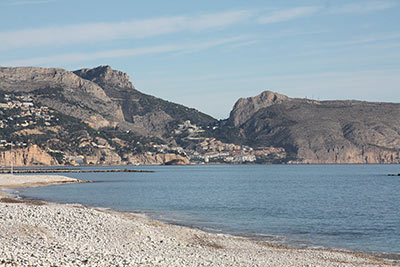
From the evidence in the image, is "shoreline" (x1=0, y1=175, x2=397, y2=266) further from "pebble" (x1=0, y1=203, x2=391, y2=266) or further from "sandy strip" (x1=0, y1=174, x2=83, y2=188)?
"sandy strip" (x1=0, y1=174, x2=83, y2=188)

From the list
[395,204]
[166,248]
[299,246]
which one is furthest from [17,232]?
[395,204]

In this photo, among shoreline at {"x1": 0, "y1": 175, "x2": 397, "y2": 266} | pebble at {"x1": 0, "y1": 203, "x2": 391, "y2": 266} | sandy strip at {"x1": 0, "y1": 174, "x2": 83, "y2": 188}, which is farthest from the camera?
sandy strip at {"x1": 0, "y1": 174, "x2": 83, "y2": 188}

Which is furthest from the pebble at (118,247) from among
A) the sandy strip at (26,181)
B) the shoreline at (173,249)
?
the sandy strip at (26,181)

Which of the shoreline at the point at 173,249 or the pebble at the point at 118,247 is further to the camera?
the shoreline at the point at 173,249

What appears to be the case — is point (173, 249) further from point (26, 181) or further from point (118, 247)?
point (26, 181)

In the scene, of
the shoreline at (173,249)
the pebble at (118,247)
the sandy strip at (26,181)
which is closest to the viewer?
the pebble at (118,247)

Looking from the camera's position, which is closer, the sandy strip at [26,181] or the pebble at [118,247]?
the pebble at [118,247]

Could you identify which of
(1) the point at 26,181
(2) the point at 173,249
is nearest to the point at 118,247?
(2) the point at 173,249

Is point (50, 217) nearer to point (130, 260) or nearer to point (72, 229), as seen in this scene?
point (72, 229)

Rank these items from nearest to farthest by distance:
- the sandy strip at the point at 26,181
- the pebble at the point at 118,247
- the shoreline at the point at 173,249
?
the pebble at the point at 118,247 → the shoreline at the point at 173,249 → the sandy strip at the point at 26,181

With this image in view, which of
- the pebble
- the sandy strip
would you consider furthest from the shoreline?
the sandy strip

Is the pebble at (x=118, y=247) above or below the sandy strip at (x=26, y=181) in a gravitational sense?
above

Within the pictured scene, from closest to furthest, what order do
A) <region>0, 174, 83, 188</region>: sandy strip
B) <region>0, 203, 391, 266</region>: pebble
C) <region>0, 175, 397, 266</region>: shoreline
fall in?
<region>0, 203, 391, 266</region>: pebble, <region>0, 175, 397, 266</region>: shoreline, <region>0, 174, 83, 188</region>: sandy strip

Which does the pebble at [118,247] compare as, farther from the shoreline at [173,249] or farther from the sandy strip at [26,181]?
the sandy strip at [26,181]
